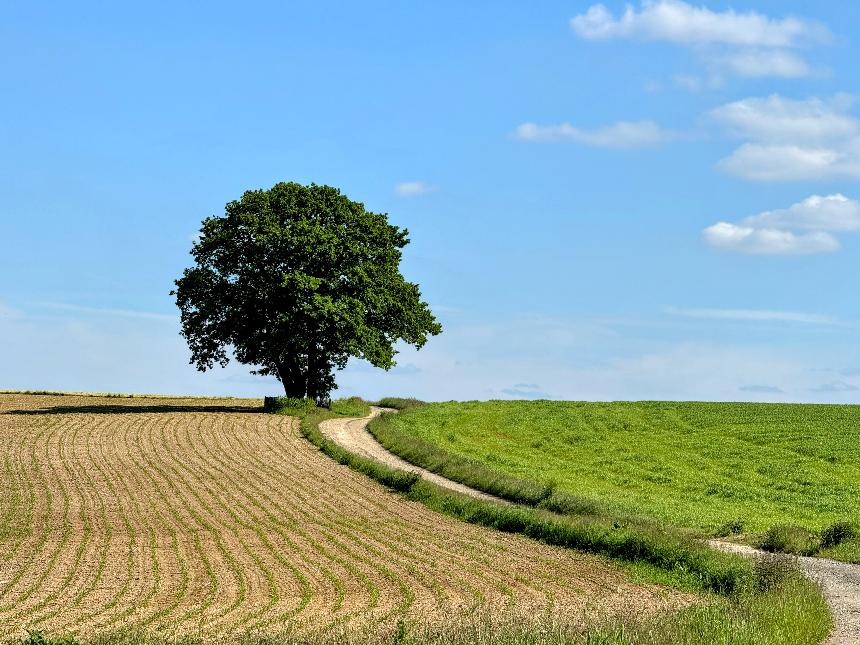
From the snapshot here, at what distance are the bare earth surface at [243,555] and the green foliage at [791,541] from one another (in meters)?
6.83

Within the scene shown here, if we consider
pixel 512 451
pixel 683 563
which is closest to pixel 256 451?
pixel 512 451

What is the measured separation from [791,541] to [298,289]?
4343cm

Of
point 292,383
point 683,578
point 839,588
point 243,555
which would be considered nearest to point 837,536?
point 839,588

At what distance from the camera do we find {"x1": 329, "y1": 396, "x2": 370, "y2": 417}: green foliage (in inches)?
3041

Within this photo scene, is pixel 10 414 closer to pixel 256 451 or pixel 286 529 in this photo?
pixel 256 451

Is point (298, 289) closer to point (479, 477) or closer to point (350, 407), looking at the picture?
point (350, 407)

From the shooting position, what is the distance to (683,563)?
27.0 metres

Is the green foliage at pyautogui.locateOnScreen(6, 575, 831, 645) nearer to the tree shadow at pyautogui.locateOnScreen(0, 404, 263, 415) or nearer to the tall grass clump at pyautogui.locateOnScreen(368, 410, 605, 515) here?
the tall grass clump at pyautogui.locateOnScreen(368, 410, 605, 515)

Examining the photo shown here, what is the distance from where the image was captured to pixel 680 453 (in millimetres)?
60625

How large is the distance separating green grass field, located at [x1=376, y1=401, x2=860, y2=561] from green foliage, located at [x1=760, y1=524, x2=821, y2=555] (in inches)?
32.5

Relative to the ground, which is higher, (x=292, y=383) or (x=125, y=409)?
(x=292, y=383)

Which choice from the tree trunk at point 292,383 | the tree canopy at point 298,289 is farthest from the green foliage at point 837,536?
the tree trunk at point 292,383

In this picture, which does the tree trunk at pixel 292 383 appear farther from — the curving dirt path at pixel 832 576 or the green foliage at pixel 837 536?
the green foliage at pixel 837 536

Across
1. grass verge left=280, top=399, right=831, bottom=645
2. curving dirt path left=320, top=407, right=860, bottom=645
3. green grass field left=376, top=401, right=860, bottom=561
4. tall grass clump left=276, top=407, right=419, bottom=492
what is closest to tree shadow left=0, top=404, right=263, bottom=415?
tall grass clump left=276, top=407, right=419, bottom=492
